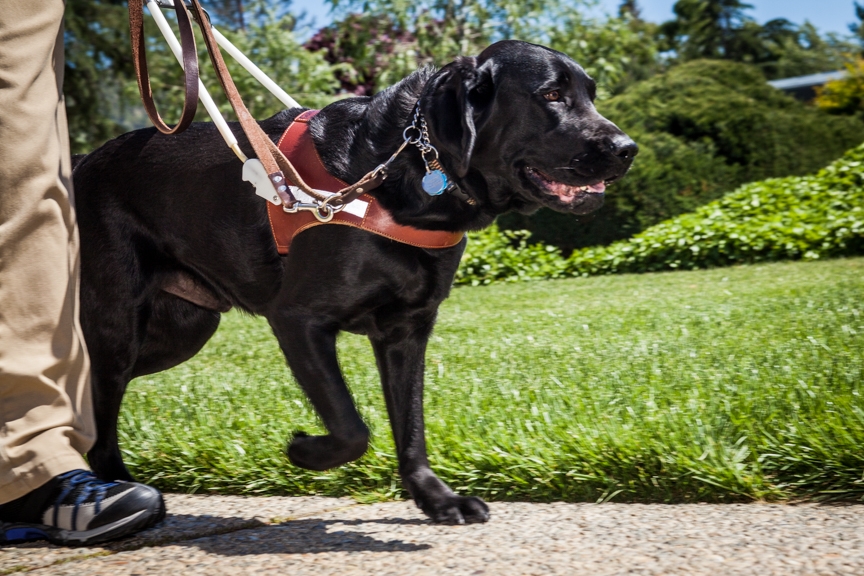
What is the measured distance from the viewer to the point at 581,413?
3.15 m

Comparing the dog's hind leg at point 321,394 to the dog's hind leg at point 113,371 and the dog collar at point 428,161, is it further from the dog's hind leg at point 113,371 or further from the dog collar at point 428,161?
the dog's hind leg at point 113,371

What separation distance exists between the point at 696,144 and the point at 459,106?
9657 mm

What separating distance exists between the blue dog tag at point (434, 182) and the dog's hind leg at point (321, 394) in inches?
19.0

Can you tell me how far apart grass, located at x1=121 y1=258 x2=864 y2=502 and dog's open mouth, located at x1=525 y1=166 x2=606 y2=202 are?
773mm

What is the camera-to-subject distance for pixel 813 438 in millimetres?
2602

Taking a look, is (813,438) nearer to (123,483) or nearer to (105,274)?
(123,483)

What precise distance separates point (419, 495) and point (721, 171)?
9.80m

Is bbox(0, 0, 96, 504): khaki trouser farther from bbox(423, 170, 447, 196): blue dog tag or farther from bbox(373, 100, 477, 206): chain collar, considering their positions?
bbox(423, 170, 447, 196): blue dog tag

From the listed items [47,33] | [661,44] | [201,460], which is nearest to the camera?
[47,33]

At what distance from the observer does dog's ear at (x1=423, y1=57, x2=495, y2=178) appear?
2467 mm

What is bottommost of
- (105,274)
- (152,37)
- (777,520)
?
(777,520)

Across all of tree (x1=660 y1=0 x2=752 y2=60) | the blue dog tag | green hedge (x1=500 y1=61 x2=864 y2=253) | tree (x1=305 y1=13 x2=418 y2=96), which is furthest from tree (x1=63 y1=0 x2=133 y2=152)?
tree (x1=660 y1=0 x2=752 y2=60)

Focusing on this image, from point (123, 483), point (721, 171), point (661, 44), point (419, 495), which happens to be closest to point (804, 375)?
point (419, 495)

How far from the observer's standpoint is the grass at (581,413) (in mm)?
2633
